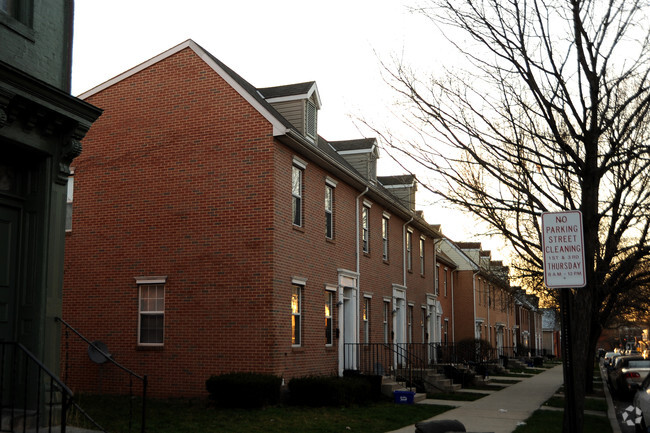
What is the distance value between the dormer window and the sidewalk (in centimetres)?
814

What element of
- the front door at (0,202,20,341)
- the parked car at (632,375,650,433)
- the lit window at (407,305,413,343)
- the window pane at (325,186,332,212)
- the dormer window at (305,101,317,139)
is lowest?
the parked car at (632,375,650,433)

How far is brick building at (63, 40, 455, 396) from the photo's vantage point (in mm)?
16766

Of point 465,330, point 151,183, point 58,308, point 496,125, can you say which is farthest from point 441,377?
point 465,330

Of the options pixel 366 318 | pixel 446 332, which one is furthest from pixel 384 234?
pixel 446 332

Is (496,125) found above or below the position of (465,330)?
above

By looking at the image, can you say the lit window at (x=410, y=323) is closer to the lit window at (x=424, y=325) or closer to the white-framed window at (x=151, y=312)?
the lit window at (x=424, y=325)

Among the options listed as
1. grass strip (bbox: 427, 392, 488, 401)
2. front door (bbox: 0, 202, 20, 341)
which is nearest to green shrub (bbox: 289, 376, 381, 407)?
grass strip (bbox: 427, 392, 488, 401)

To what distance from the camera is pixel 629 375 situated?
20.7 m

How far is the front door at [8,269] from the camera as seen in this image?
29.6ft

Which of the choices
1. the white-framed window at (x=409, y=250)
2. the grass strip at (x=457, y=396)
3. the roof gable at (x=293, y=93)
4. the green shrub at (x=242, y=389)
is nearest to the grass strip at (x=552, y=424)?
the grass strip at (x=457, y=396)

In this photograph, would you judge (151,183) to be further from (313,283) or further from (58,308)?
(58,308)

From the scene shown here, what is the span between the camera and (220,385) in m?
15.1

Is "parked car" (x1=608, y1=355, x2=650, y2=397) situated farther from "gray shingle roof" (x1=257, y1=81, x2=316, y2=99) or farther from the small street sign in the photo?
the small street sign

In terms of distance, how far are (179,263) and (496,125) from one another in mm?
9291
